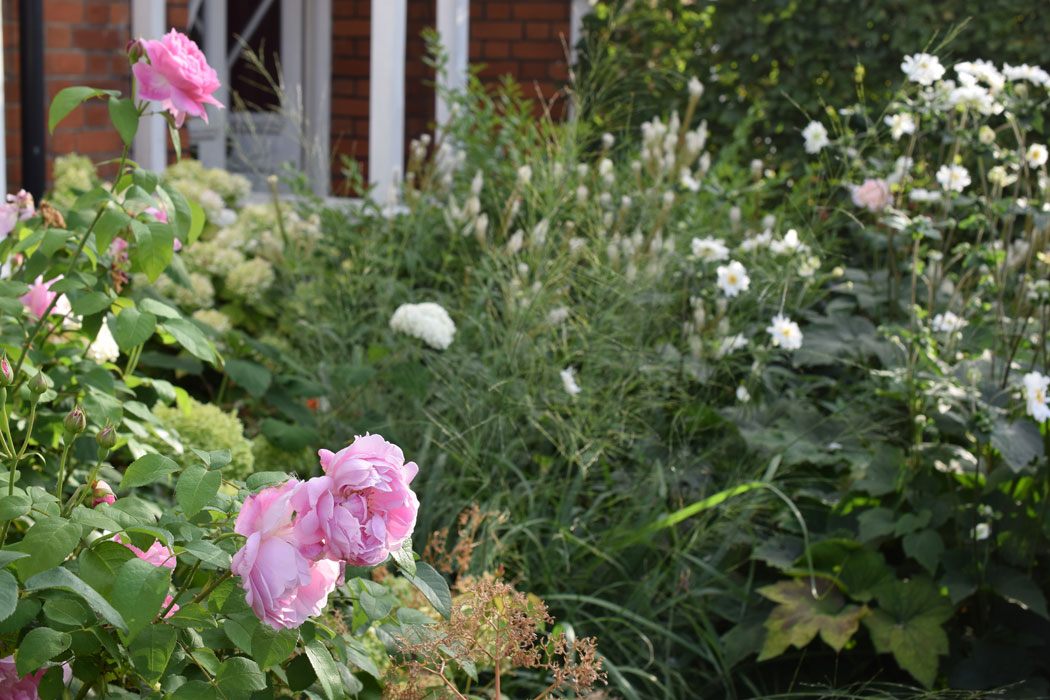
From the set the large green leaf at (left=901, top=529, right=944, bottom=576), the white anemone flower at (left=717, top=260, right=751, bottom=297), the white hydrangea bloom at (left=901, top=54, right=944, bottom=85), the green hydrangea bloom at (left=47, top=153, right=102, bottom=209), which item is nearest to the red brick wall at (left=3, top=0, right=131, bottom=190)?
the green hydrangea bloom at (left=47, top=153, right=102, bottom=209)

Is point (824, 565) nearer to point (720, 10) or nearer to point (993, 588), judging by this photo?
point (993, 588)

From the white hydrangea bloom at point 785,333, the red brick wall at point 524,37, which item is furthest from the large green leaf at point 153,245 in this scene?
the red brick wall at point 524,37

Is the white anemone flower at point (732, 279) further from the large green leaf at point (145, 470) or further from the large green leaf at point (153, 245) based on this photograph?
the large green leaf at point (145, 470)

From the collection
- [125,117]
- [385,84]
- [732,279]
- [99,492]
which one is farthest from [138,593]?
[385,84]

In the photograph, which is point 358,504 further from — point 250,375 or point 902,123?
point 902,123

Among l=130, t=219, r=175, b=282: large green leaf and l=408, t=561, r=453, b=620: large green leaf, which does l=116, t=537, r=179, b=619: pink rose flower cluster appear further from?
l=130, t=219, r=175, b=282: large green leaf

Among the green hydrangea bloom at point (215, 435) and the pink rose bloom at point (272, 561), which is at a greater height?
the pink rose bloom at point (272, 561)

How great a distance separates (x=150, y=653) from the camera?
87cm

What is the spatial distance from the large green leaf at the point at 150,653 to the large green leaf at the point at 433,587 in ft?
0.80

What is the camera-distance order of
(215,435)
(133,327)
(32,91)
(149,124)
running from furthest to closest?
(149,124) < (32,91) < (215,435) < (133,327)

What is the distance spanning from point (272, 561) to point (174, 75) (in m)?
0.77

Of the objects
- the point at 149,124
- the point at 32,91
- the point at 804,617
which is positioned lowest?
the point at 804,617

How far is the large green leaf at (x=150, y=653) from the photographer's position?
0.87m

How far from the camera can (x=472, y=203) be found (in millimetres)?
2936
